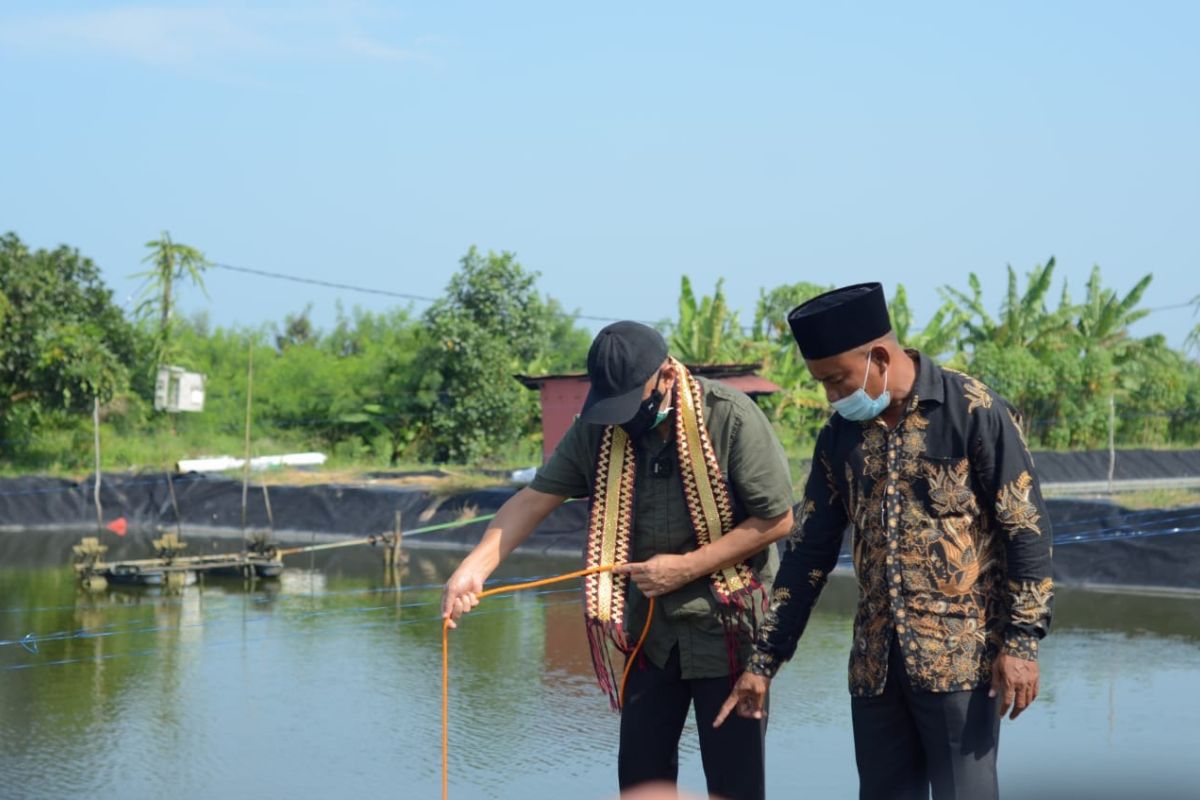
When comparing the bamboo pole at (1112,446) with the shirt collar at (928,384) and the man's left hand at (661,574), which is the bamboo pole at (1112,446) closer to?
the man's left hand at (661,574)

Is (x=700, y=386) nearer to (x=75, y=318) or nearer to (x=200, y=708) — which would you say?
(x=200, y=708)

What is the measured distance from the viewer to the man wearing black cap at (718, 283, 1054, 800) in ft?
11.0

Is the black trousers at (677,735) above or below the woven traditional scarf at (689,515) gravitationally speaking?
below

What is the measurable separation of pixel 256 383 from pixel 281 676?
2533 centimetres

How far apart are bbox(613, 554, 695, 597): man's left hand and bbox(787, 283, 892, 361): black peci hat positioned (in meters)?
0.74

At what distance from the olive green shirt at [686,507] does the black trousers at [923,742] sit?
517mm

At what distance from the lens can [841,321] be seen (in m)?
3.44

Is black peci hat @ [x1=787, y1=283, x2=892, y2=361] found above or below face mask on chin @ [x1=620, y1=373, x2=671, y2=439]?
above

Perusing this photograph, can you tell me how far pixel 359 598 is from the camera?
1435cm

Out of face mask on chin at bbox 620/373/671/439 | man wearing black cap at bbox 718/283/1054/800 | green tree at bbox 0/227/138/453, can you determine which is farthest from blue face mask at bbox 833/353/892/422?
green tree at bbox 0/227/138/453

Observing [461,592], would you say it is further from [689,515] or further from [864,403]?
[864,403]

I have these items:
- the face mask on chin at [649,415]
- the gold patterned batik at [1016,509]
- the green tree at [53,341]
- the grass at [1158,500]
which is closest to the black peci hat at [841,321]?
the gold patterned batik at [1016,509]

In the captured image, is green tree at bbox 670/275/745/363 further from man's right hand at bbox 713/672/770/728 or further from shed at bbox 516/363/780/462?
man's right hand at bbox 713/672/770/728

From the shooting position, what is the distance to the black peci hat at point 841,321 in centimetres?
343
